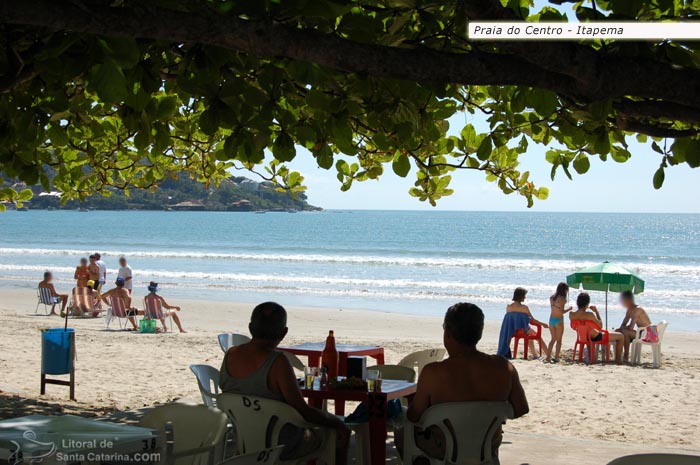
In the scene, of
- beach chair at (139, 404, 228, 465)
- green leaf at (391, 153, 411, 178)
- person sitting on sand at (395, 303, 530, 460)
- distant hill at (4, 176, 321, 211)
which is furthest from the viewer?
distant hill at (4, 176, 321, 211)

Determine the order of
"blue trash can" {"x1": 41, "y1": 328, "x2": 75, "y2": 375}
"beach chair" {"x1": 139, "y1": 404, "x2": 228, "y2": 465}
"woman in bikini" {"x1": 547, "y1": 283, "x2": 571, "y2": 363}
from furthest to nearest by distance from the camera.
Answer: "woman in bikini" {"x1": 547, "y1": 283, "x2": 571, "y2": 363} → "blue trash can" {"x1": 41, "y1": 328, "x2": 75, "y2": 375} → "beach chair" {"x1": 139, "y1": 404, "x2": 228, "y2": 465}

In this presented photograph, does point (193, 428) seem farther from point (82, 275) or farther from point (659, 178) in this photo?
point (82, 275)

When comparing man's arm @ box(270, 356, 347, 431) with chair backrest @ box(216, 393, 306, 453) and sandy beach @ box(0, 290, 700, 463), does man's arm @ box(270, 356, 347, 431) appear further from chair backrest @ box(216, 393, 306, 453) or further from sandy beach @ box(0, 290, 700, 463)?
sandy beach @ box(0, 290, 700, 463)

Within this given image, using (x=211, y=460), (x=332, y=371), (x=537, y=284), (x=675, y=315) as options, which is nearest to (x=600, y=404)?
(x=332, y=371)

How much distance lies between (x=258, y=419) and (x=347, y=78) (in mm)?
1770

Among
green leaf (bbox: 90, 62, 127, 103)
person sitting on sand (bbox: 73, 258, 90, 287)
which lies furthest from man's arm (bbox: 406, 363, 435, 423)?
person sitting on sand (bbox: 73, 258, 90, 287)

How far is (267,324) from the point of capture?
13.4 ft

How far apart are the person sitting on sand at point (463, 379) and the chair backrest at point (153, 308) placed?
1044 cm

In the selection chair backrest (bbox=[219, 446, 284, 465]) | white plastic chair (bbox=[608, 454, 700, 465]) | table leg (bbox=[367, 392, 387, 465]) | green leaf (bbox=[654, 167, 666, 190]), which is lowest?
table leg (bbox=[367, 392, 387, 465])

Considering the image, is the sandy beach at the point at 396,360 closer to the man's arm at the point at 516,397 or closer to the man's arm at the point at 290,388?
the man's arm at the point at 516,397

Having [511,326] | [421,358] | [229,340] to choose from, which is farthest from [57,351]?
[511,326]

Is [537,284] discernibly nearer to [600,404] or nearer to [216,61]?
[600,404]

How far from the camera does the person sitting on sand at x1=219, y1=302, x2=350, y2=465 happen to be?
3.96 meters

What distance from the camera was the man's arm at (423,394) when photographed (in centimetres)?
381
